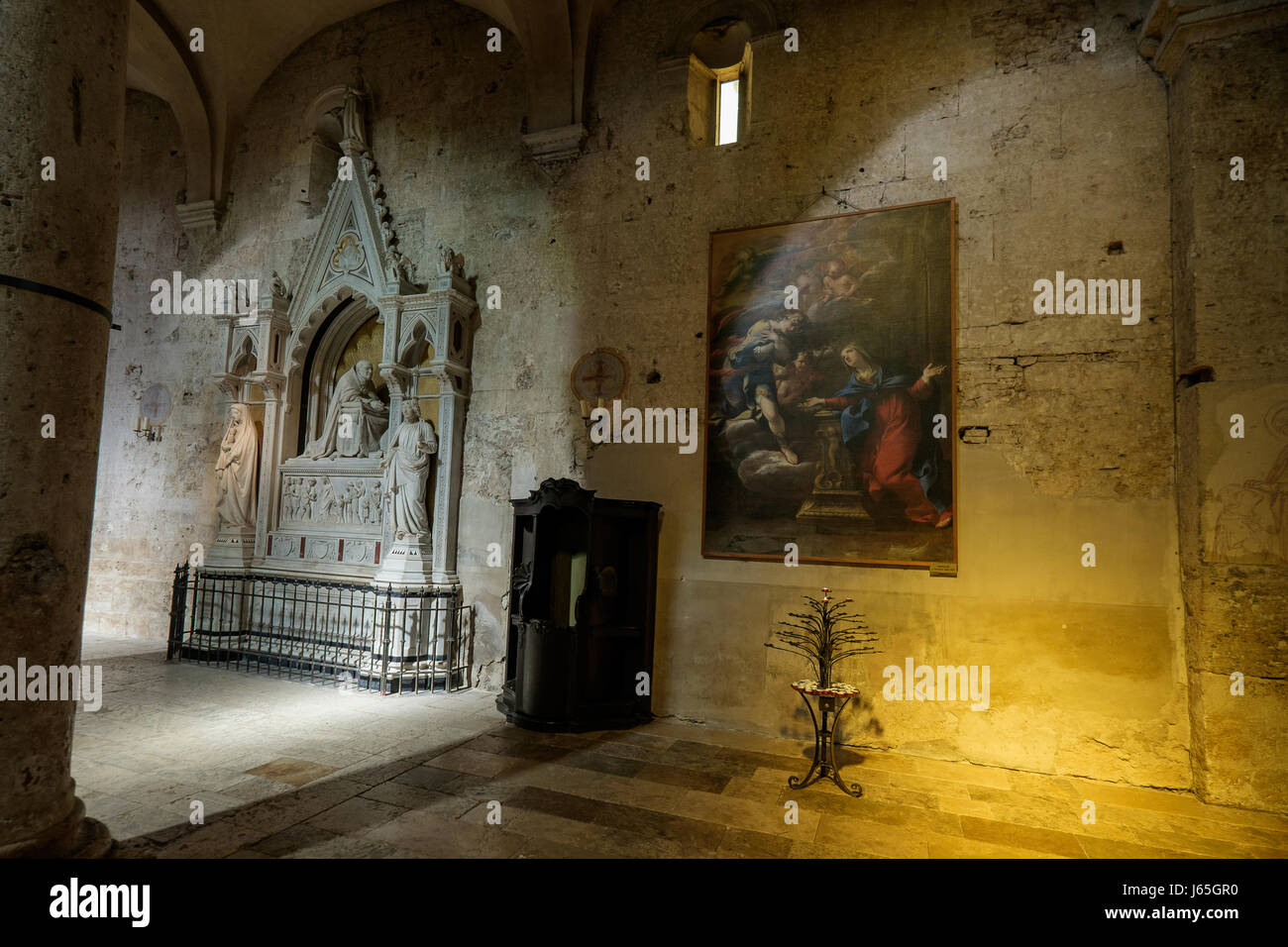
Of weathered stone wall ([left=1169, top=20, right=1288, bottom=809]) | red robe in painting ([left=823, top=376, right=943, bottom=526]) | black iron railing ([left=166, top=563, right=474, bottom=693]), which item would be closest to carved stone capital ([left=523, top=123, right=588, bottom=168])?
red robe in painting ([left=823, top=376, right=943, bottom=526])

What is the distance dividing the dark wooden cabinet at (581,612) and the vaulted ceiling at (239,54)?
13.2 ft

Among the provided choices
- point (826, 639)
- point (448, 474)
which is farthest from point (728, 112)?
point (826, 639)

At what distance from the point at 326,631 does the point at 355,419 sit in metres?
2.41

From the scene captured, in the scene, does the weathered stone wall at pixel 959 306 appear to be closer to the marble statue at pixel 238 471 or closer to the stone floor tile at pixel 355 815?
the stone floor tile at pixel 355 815

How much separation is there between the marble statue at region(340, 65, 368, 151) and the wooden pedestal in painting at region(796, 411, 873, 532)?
20.8 ft

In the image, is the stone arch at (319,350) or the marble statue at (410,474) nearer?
the marble statue at (410,474)

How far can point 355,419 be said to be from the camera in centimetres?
765

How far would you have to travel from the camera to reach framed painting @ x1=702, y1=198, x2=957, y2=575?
5.21m

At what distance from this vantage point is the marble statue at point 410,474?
684 cm

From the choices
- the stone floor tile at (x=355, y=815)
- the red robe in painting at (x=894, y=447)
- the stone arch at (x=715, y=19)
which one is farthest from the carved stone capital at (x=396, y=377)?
the red robe in painting at (x=894, y=447)
